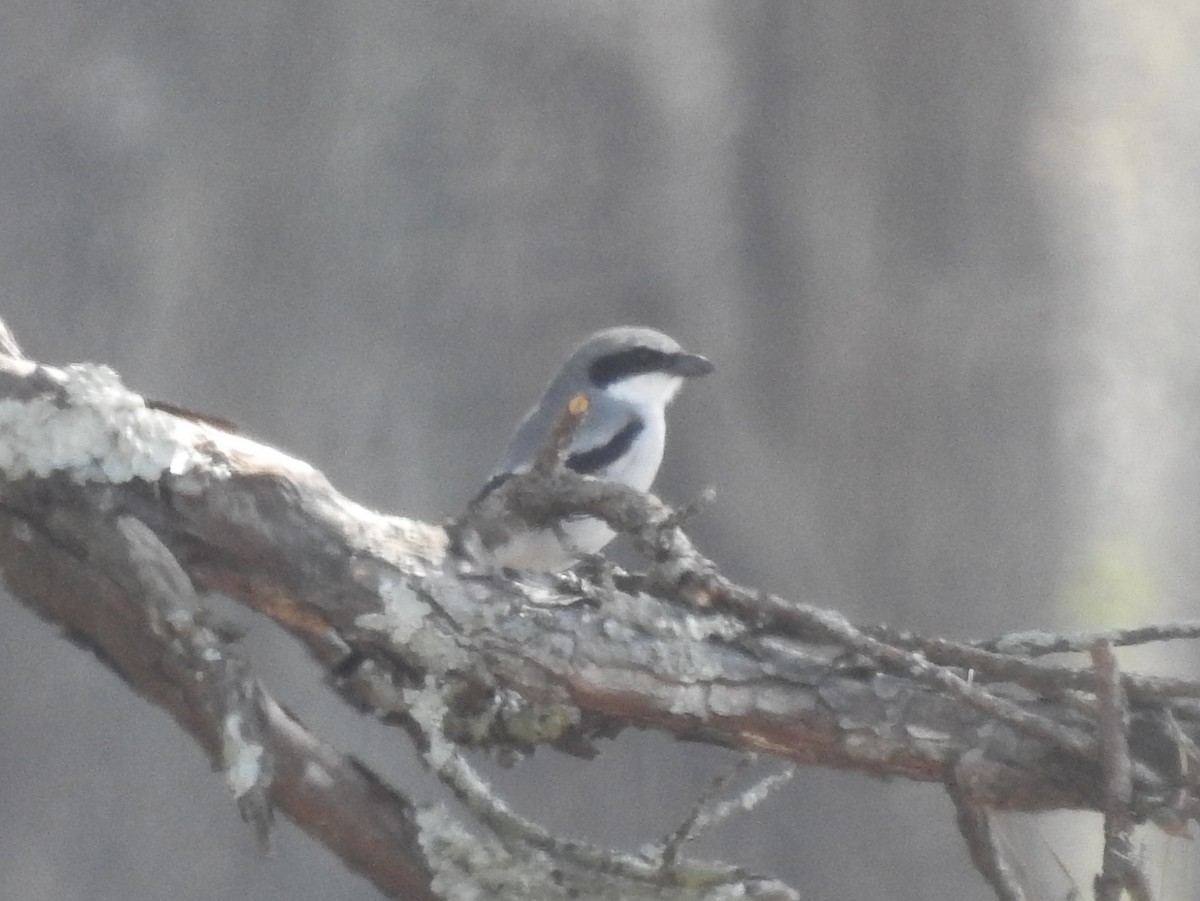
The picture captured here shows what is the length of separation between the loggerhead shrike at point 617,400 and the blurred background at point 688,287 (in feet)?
0.64

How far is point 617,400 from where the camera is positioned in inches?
92.5

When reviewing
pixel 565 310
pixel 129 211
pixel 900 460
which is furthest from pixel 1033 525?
pixel 129 211

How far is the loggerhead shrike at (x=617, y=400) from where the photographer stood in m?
2.29

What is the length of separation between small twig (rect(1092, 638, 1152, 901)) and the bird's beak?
117cm

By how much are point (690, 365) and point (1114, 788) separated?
125cm

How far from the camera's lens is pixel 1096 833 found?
2561 millimetres

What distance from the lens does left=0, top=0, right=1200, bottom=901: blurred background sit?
251cm

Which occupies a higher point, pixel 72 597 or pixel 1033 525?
pixel 1033 525

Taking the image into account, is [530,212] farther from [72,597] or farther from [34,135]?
[72,597]

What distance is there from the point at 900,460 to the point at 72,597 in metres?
1.57

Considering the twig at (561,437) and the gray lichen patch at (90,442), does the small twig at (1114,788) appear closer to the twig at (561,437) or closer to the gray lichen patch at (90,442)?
the twig at (561,437)

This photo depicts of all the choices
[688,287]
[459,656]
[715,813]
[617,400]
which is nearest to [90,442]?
[459,656]

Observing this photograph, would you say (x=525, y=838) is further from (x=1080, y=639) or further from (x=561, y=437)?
(x=1080, y=639)

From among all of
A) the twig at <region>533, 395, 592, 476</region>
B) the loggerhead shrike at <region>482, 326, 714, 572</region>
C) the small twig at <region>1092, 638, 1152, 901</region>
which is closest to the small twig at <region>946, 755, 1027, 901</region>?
the small twig at <region>1092, 638, 1152, 901</region>
